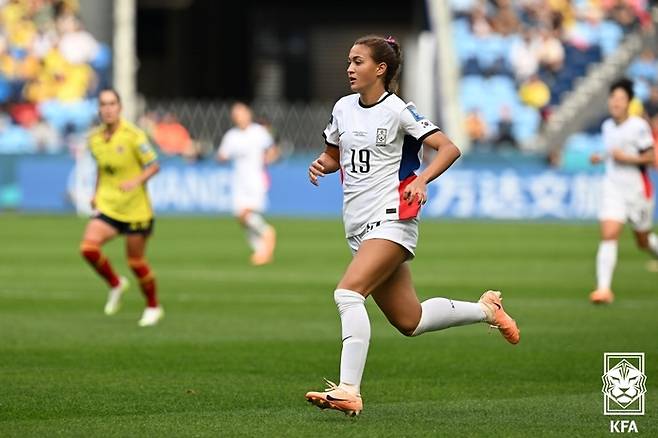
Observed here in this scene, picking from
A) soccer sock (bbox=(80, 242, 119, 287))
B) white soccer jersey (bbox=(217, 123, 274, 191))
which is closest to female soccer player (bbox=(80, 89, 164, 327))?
soccer sock (bbox=(80, 242, 119, 287))

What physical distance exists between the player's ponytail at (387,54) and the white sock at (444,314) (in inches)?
54.1

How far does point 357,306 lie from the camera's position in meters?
8.39

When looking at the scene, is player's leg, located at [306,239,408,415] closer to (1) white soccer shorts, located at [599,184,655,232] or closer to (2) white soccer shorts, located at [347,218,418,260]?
(2) white soccer shorts, located at [347,218,418,260]

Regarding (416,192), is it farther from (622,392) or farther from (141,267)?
(141,267)

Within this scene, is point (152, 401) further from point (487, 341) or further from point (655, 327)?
point (655, 327)

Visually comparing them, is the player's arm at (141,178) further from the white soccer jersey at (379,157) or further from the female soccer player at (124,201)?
the white soccer jersey at (379,157)

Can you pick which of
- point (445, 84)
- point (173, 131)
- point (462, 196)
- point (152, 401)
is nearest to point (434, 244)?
point (462, 196)

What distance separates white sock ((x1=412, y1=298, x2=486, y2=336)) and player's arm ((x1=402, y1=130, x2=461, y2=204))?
0.91 m

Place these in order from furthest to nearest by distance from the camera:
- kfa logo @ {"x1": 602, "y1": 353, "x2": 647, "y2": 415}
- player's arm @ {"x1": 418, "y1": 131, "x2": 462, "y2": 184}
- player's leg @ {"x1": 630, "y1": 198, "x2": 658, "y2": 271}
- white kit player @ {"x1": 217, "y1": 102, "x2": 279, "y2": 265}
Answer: white kit player @ {"x1": 217, "y1": 102, "x2": 279, "y2": 265}
player's leg @ {"x1": 630, "y1": 198, "x2": 658, "y2": 271}
kfa logo @ {"x1": 602, "y1": 353, "x2": 647, "y2": 415}
player's arm @ {"x1": 418, "y1": 131, "x2": 462, "y2": 184}

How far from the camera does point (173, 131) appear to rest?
35.3 m

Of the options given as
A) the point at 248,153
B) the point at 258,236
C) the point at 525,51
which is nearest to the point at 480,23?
the point at 525,51

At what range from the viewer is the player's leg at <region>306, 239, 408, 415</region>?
822cm

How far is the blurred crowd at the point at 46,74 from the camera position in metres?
36.5

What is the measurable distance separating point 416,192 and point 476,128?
3118cm
